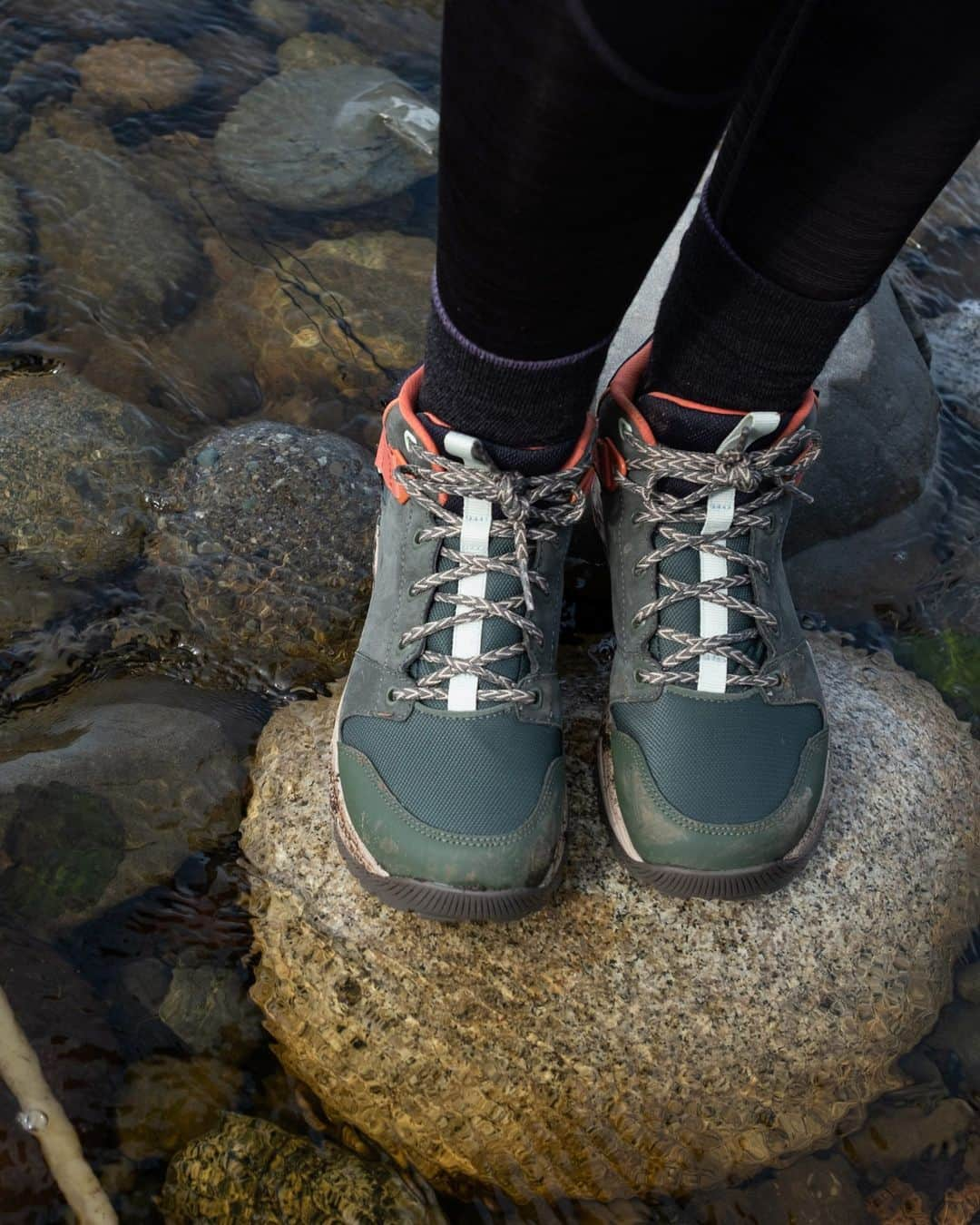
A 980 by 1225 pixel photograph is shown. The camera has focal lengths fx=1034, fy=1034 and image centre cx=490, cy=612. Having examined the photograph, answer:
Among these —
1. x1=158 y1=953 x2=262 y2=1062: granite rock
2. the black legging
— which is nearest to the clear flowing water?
x1=158 y1=953 x2=262 y2=1062: granite rock

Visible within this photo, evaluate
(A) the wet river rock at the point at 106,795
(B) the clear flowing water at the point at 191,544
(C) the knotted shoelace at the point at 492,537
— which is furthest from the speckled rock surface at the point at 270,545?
(C) the knotted shoelace at the point at 492,537

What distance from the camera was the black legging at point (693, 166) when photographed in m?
1.05

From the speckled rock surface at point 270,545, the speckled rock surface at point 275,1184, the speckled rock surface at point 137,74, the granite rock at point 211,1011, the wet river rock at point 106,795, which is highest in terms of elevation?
the speckled rock surface at point 137,74

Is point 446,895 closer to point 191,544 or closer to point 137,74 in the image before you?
point 191,544

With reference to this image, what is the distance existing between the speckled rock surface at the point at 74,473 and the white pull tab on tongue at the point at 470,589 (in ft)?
3.45

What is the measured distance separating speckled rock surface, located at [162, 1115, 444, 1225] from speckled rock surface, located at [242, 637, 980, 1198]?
0.07 meters

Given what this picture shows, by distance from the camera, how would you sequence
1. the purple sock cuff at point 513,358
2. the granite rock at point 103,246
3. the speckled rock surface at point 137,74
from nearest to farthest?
the purple sock cuff at point 513,358 → the granite rock at point 103,246 → the speckled rock surface at point 137,74

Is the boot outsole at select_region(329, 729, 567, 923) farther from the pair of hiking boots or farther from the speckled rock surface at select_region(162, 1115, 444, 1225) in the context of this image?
the speckled rock surface at select_region(162, 1115, 444, 1225)

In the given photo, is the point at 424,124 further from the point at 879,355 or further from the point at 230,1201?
the point at 230,1201

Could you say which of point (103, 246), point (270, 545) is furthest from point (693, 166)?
point (103, 246)

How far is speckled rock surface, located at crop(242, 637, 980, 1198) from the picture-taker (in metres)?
1.70

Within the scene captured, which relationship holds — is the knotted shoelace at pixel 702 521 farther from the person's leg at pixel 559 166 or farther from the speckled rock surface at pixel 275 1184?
the speckled rock surface at pixel 275 1184

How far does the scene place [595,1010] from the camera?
68.6 inches

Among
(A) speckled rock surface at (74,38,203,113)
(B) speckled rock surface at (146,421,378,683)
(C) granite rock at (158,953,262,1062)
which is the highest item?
(A) speckled rock surface at (74,38,203,113)
